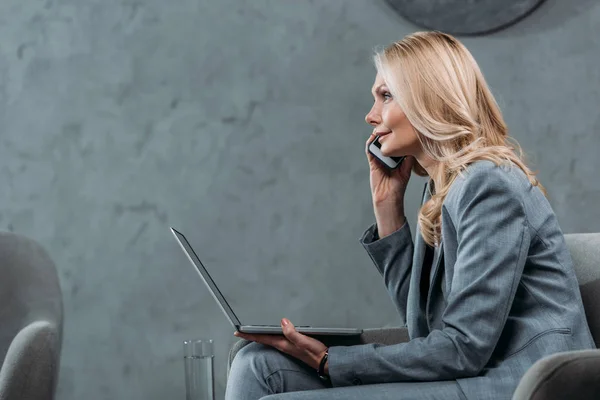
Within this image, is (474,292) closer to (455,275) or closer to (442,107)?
(455,275)

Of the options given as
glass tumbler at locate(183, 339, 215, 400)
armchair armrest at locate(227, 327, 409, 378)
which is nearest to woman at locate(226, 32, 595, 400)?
armchair armrest at locate(227, 327, 409, 378)

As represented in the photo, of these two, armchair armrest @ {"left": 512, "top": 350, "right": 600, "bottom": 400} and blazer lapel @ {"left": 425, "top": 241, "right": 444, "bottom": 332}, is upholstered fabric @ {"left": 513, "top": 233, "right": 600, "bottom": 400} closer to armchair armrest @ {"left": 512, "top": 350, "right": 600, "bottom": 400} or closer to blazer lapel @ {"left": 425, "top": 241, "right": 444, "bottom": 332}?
armchair armrest @ {"left": 512, "top": 350, "right": 600, "bottom": 400}

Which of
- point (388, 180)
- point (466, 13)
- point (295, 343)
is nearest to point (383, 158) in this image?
point (388, 180)

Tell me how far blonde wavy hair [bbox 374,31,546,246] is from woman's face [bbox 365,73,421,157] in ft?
0.08

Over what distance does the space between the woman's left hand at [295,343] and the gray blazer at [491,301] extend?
0.06 meters

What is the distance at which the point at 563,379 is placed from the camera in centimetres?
104

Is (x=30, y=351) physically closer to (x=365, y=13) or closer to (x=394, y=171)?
(x=394, y=171)

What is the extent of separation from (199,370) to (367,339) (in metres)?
0.80

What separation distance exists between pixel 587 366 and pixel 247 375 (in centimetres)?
63

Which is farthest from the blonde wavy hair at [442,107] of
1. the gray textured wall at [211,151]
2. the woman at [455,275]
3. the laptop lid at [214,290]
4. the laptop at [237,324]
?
the gray textured wall at [211,151]

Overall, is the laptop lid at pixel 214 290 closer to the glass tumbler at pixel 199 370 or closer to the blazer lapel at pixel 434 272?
the blazer lapel at pixel 434 272

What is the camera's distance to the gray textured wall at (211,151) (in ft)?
8.40

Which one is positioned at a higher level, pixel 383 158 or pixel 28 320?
pixel 383 158

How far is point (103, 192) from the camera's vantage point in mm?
2568
